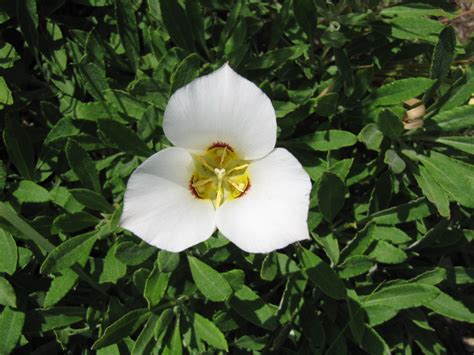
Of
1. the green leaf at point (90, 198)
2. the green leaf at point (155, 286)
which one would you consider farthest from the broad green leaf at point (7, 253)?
the green leaf at point (155, 286)

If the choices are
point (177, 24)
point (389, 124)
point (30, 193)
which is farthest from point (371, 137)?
point (30, 193)

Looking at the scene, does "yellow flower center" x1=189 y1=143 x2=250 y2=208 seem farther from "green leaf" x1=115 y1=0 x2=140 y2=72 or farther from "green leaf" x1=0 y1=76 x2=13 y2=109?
"green leaf" x1=0 y1=76 x2=13 y2=109

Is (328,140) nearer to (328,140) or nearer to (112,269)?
(328,140)

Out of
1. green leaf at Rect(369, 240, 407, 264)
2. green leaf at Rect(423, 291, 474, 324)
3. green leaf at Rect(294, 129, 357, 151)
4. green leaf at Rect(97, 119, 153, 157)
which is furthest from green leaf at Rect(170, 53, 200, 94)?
green leaf at Rect(423, 291, 474, 324)

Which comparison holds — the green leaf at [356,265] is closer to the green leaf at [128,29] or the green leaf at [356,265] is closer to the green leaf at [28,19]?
the green leaf at [128,29]

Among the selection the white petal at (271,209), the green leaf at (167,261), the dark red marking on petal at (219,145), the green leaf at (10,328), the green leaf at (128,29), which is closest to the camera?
the white petal at (271,209)

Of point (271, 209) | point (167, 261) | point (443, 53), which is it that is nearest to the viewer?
point (271, 209)
